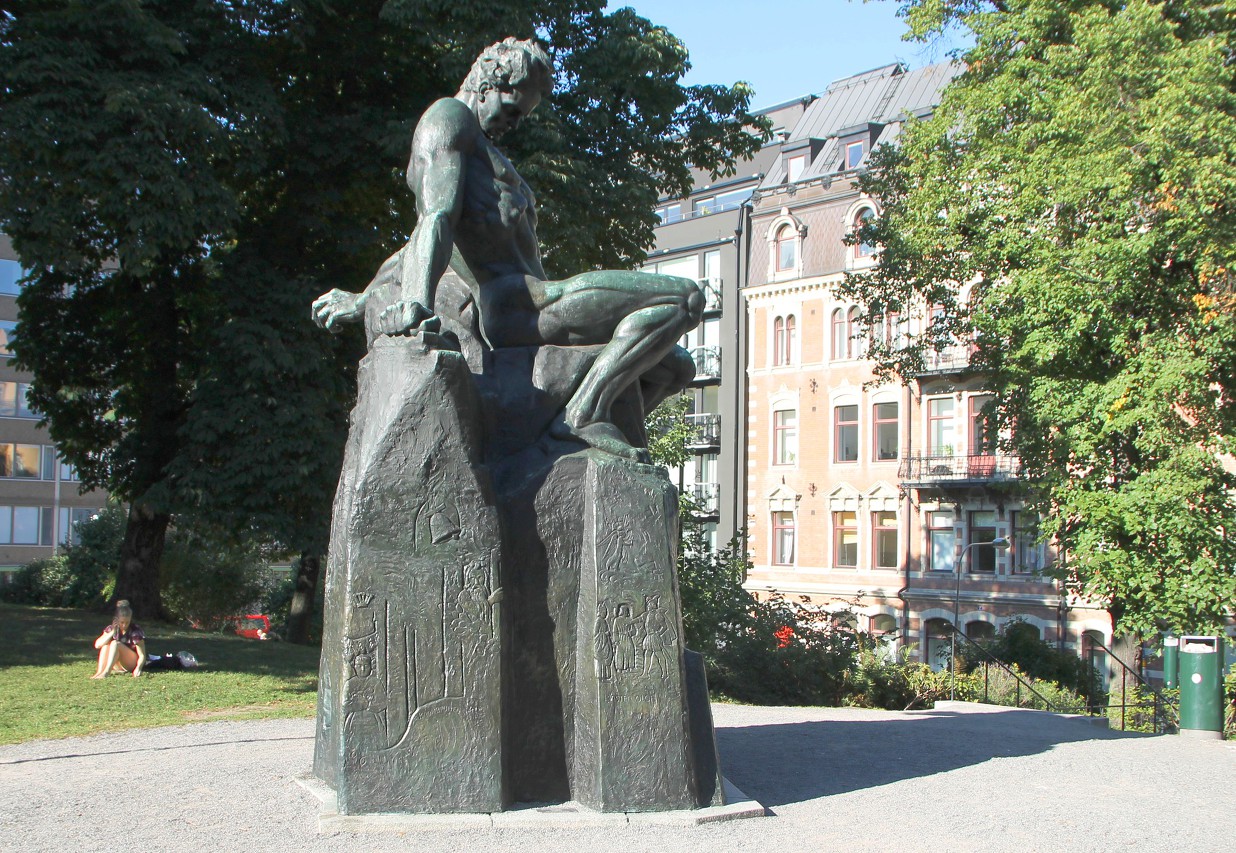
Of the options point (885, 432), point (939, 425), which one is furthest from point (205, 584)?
point (939, 425)

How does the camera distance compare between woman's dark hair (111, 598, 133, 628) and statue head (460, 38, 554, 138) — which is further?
woman's dark hair (111, 598, 133, 628)

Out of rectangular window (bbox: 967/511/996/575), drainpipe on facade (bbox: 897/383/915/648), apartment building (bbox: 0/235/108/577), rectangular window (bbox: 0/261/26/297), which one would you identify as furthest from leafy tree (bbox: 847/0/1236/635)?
apartment building (bbox: 0/235/108/577)

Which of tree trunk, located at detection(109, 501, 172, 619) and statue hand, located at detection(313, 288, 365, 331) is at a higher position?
statue hand, located at detection(313, 288, 365, 331)

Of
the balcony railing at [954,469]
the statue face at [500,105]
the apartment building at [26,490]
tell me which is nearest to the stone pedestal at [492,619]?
the statue face at [500,105]

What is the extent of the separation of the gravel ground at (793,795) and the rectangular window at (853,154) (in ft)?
112

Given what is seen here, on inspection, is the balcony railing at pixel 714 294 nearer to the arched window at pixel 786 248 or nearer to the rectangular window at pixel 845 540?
the arched window at pixel 786 248

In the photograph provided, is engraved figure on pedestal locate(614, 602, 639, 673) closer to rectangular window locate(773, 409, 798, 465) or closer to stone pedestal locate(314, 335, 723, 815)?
stone pedestal locate(314, 335, 723, 815)

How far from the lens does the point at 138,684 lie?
45.0 feet

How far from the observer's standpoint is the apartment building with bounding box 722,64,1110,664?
123 ft

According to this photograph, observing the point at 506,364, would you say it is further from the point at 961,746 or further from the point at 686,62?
the point at 686,62

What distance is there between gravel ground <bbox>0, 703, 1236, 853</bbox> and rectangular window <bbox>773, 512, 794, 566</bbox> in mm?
32219

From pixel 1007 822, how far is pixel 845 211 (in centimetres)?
3633

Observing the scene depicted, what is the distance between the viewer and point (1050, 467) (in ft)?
64.8

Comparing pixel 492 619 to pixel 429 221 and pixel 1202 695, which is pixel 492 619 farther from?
pixel 1202 695
